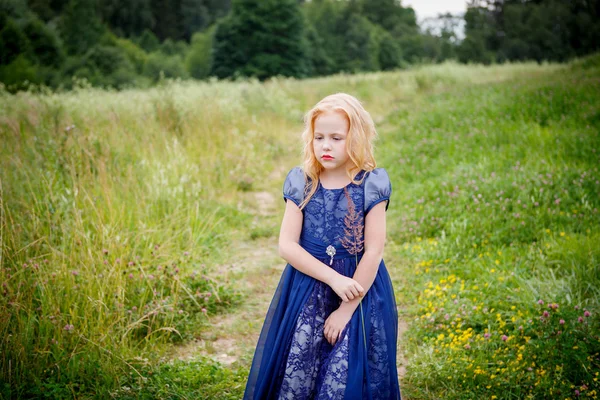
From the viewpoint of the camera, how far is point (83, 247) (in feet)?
10.4

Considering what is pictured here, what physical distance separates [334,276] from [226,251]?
2.80 m

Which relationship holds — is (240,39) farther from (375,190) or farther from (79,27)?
(375,190)

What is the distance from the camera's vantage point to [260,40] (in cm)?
3453

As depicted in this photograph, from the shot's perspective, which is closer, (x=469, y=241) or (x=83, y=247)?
(x=83, y=247)

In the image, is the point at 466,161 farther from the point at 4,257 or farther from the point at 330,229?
the point at 4,257

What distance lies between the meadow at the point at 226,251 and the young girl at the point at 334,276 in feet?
2.60

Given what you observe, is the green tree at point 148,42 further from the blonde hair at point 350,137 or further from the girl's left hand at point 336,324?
the girl's left hand at point 336,324

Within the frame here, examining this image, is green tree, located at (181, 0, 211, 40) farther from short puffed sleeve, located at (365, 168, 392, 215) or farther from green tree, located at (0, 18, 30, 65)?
short puffed sleeve, located at (365, 168, 392, 215)

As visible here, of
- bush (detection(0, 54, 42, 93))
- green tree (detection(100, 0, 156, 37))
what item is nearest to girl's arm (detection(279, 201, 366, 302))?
bush (detection(0, 54, 42, 93))

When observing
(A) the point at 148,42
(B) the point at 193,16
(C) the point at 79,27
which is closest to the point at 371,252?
(C) the point at 79,27

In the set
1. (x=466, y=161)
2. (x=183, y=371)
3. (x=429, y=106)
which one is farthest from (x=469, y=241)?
(x=429, y=106)

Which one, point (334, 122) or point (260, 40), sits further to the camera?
point (260, 40)

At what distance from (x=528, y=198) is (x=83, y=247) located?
13.9ft

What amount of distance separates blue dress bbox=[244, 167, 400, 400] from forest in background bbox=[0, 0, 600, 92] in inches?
319
